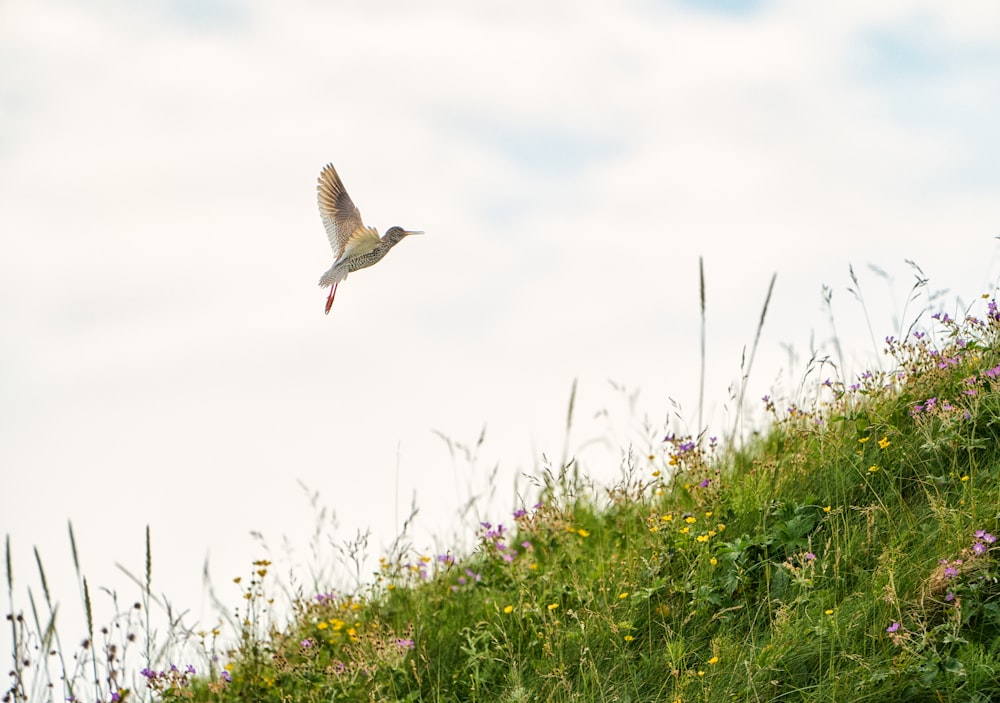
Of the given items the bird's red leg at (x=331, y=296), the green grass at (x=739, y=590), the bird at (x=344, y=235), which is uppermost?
the bird at (x=344, y=235)

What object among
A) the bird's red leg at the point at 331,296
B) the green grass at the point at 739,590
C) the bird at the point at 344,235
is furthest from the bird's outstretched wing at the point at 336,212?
the green grass at the point at 739,590

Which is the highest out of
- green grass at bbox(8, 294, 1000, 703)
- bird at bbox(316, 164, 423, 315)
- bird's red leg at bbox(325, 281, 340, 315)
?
bird at bbox(316, 164, 423, 315)

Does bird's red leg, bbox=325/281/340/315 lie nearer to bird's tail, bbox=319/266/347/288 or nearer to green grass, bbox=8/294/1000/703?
bird's tail, bbox=319/266/347/288

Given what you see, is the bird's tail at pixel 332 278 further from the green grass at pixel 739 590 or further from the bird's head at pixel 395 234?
the green grass at pixel 739 590

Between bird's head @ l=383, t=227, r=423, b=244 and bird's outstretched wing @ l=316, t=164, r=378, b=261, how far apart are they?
126mm

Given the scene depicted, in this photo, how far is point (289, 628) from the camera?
6.23m

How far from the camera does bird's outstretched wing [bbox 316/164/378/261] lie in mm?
4426

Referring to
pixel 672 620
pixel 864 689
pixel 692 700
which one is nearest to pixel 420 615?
pixel 672 620

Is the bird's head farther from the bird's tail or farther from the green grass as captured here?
the green grass

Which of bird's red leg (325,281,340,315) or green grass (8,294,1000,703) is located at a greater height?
bird's red leg (325,281,340,315)

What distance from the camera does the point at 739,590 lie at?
4914 millimetres

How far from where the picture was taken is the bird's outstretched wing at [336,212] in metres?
4.43

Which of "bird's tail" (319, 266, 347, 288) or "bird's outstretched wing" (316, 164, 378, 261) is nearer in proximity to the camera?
"bird's tail" (319, 266, 347, 288)

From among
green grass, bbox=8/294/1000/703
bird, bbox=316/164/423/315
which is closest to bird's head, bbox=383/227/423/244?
bird, bbox=316/164/423/315
